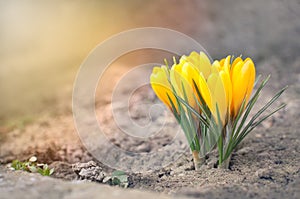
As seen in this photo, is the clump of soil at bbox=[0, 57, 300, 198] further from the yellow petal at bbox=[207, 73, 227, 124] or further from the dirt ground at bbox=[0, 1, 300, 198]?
the yellow petal at bbox=[207, 73, 227, 124]

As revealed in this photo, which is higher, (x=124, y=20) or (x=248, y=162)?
(x=124, y=20)

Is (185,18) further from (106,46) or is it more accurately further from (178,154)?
(178,154)

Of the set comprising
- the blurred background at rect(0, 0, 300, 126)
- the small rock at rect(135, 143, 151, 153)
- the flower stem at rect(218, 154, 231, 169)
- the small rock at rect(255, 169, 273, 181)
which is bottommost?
the small rock at rect(255, 169, 273, 181)

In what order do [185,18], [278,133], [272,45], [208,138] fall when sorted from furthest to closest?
[185,18] → [272,45] → [278,133] → [208,138]

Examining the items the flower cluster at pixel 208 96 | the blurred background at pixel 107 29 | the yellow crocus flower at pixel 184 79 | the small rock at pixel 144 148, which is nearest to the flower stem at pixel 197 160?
the flower cluster at pixel 208 96

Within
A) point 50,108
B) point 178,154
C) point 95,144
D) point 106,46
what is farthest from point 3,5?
point 178,154

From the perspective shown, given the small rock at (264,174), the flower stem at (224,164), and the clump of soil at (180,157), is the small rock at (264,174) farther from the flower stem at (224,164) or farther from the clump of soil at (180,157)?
the flower stem at (224,164)

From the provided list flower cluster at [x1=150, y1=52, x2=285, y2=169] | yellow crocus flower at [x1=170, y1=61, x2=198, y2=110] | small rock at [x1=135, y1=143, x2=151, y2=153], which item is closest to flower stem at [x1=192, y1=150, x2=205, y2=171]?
flower cluster at [x1=150, y1=52, x2=285, y2=169]

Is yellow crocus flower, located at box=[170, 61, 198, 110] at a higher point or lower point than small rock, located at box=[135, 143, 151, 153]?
higher
